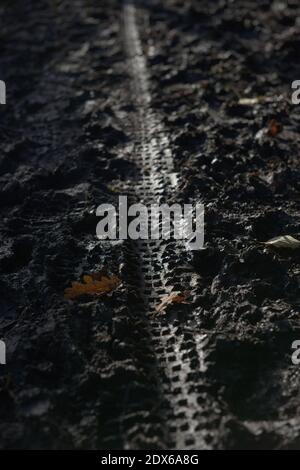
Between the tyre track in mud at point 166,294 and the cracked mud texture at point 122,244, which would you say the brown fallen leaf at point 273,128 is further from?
the tyre track in mud at point 166,294

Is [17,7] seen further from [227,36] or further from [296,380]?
[296,380]

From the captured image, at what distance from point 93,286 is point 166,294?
0.39m

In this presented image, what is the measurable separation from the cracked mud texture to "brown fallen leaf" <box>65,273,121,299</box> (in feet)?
0.19

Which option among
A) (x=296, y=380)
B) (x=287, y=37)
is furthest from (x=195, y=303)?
(x=287, y=37)

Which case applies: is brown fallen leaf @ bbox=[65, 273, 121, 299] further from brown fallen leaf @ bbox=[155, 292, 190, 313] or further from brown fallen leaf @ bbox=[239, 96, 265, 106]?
brown fallen leaf @ bbox=[239, 96, 265, 106]

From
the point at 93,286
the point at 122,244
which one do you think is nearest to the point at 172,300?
the point at 93,286

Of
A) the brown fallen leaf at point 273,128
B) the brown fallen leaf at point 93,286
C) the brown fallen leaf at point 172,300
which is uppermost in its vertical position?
the brown fallen leaf at point 273,128

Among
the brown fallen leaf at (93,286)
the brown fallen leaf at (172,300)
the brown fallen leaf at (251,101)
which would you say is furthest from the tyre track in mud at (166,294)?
the brown fallen leaf at (251,101)

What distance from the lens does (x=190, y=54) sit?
658cm

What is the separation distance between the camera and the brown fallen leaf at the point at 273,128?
4663mm

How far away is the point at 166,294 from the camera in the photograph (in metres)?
3.07

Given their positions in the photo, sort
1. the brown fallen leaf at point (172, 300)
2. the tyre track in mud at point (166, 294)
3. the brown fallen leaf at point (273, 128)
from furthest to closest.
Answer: the brown fallen leaf at point (273, 128)
the brown fallen leaf at point (172, 300)
the tyre track in mud at point (166, 294)

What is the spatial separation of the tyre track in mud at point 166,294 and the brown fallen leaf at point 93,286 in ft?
0.47

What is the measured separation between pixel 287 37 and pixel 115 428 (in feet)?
18.8
